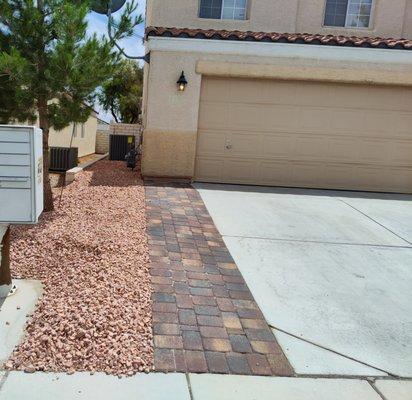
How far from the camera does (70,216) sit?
20.9 feet

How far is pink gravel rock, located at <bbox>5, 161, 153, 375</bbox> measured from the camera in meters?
2.98

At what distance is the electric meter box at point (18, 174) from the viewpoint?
3.59 meters

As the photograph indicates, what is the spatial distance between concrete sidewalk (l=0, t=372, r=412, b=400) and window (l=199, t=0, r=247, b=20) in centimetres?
1000

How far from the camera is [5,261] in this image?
386cm

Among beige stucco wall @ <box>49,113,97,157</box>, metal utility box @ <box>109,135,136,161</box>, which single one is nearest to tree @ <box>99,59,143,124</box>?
beige stucco wall @ <box>49,113,97,157</box>

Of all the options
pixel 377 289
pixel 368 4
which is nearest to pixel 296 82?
pixel 368 4

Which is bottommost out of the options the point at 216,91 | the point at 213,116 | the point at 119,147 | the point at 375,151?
the point at 119,147

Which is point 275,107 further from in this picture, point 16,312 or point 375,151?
point 16,312

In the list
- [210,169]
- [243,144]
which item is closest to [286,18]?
[243,144]

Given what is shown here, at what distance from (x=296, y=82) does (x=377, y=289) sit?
644cm

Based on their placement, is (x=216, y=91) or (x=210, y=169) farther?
(x=210, y=169)

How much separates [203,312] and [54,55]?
13.2ft

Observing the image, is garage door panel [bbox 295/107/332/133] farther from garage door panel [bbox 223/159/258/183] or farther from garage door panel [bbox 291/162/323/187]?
garage door panel [bbox 223/159/258/183]

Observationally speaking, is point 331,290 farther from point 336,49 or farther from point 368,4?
point 368,4
